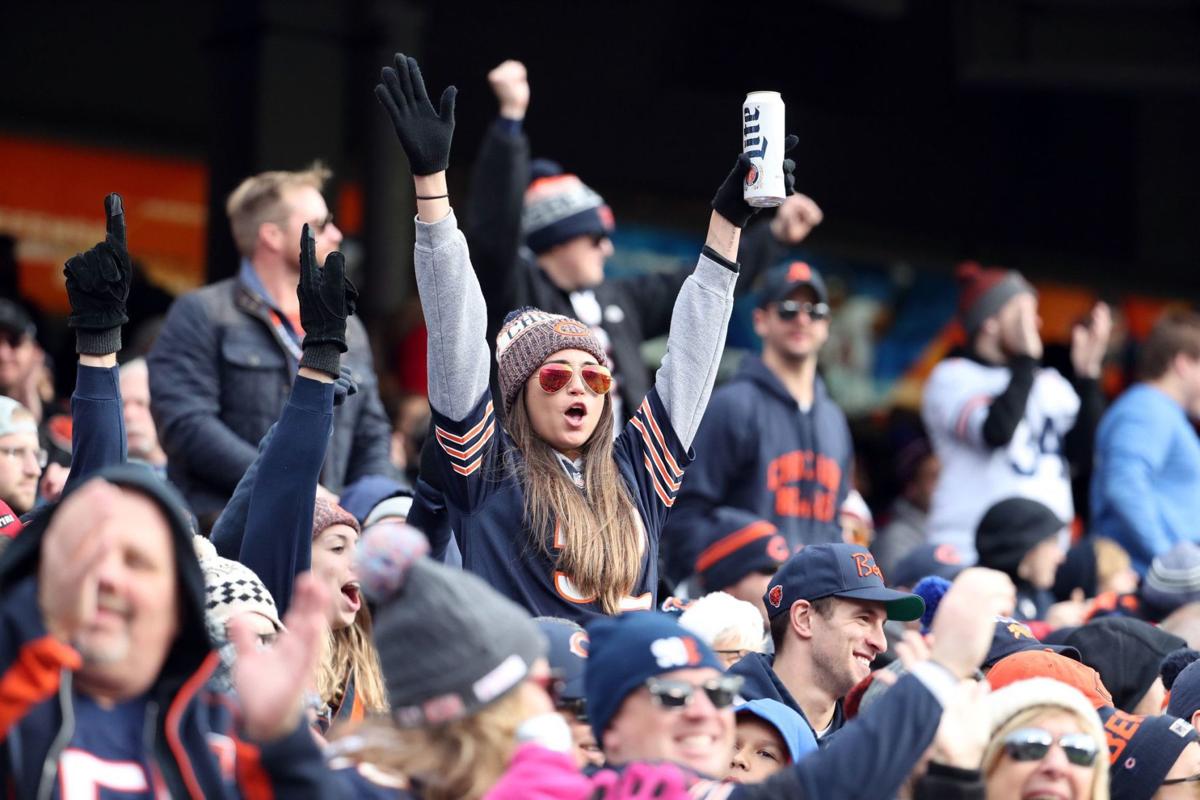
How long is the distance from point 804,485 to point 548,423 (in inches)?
99.2

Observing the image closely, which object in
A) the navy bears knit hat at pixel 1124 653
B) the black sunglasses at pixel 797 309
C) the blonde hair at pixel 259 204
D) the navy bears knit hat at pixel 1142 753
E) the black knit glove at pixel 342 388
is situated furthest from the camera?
the black sunglasses at pixel 797 309

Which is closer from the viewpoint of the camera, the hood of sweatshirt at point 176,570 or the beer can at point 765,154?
the hood of sweatshirt at point 176,570

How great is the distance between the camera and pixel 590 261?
276 inches

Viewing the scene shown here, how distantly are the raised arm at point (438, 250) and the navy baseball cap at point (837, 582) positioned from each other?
1108 mm

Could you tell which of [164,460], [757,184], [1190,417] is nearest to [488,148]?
[164,460]

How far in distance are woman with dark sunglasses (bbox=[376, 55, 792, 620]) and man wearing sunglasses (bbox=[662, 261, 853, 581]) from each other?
1955mm

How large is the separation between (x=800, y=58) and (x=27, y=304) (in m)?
6.16

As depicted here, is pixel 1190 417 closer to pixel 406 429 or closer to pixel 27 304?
pixel 406 429

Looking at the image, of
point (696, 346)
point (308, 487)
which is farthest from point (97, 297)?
point (696, 346)

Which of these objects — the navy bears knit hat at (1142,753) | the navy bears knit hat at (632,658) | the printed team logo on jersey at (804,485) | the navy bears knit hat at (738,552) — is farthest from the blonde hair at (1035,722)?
the printed team logo on jersey at (804,485)

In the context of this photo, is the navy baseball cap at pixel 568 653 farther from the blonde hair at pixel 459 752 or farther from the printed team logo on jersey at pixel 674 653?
the blonde hair at pixel 459 752

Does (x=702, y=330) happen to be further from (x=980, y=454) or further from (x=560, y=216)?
(x=980, y=454)

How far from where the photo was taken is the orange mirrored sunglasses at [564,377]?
4.84 metres

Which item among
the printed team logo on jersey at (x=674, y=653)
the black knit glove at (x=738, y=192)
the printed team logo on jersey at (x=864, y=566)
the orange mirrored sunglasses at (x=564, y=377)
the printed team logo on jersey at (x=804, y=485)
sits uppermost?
the black knit glove at (x=738, y=192)
